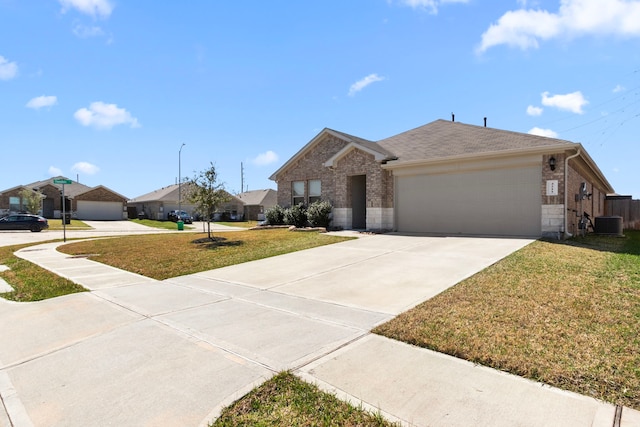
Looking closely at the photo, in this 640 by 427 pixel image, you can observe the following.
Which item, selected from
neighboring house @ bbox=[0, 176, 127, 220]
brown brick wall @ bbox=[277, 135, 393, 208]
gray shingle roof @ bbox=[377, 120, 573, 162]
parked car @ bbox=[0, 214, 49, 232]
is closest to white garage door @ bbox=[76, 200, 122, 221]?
neighboring house @ bbox=[0, 176, 127, 220]

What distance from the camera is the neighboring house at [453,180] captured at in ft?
42.1

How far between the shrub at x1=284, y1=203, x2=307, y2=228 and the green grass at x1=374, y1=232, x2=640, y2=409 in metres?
12.8

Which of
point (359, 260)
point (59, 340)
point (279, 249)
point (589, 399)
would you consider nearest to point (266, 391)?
point (589, 399)

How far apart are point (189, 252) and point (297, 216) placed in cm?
815

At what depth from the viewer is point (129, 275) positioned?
865cm

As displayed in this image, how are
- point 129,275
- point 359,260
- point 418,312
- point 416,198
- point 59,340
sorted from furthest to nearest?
point 416,198 → point 359,260 → point 129,275 → point 418,312 → point 59,340

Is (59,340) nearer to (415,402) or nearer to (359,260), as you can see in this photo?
(415,402)

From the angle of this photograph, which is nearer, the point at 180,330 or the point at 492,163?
the point at 180,330

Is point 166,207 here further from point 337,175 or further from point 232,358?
point 232,358

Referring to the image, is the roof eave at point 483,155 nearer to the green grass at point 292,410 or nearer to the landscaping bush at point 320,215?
the landscaping bush at point 320,215

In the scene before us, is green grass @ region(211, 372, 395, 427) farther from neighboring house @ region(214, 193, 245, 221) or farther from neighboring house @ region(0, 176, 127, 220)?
neighboring house @ region(0, 176, 127, 220)

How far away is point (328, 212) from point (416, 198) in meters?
4.65

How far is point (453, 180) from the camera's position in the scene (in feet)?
48.7

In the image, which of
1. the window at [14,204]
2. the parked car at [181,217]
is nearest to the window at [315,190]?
the parked car at [181,217]
